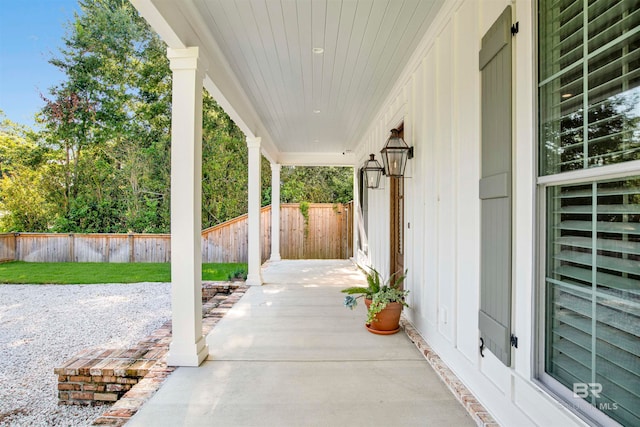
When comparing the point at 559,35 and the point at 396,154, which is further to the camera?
the point at 396,154

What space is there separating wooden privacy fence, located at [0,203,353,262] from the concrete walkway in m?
5.51

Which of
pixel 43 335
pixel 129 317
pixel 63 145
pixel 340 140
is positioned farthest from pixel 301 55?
pixel 63 145

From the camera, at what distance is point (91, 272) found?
7.55 meters

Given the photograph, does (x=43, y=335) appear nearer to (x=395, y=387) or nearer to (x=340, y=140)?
(x=395, y=387)

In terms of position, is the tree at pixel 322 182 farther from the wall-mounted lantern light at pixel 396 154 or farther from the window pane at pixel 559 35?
the window pane at pixel 559 35

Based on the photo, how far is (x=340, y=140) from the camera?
6500mm

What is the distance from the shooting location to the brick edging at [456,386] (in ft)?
5.57

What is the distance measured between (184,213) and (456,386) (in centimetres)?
227

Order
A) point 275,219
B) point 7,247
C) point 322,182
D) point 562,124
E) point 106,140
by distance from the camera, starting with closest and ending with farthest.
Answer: point 562,124 → point 275,219 → point 7,247 → point 106,140 → point 322,182

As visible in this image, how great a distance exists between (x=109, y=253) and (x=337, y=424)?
31.1 ft

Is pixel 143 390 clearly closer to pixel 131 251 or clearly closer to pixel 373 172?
pixel 373 172

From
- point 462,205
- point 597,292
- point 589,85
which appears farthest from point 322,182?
point 597,292

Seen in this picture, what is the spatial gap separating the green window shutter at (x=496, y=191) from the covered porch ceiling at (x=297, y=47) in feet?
2.88

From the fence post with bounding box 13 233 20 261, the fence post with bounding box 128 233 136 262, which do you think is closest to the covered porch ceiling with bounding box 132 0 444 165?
the fence post with bounding box 128 233 136 262
